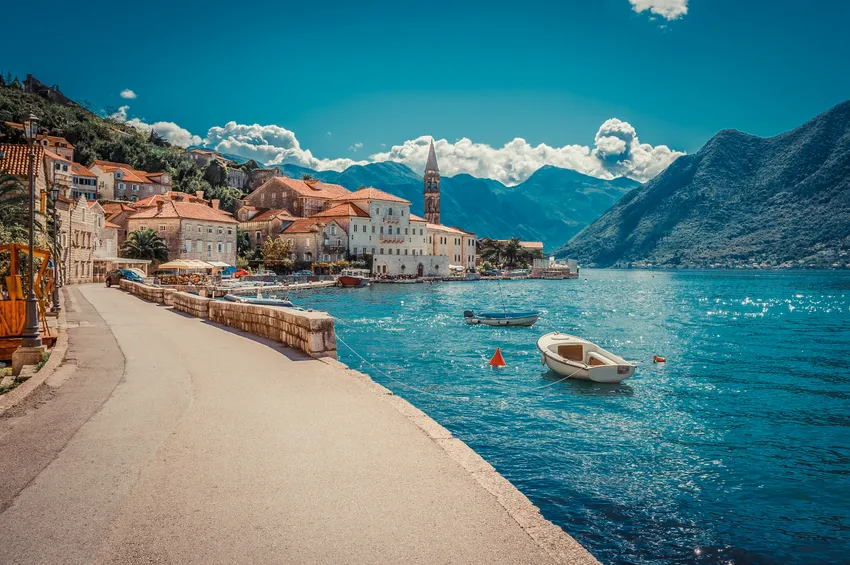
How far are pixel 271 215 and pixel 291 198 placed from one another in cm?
775

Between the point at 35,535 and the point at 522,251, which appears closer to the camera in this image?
the point at 35,535

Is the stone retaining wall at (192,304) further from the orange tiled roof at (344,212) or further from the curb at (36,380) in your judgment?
the orange tiled roof at (344,212)

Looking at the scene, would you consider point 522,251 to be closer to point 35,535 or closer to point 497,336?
point 497,336

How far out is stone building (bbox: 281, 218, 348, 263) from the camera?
89250 millimetres

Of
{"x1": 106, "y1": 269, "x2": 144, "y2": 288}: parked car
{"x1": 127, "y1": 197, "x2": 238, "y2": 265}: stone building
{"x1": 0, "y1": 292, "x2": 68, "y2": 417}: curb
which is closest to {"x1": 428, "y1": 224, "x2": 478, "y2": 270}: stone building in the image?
{"x1": 127, "y1": 197, "x2": 238, "y2": 265}: stone building

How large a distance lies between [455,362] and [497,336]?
9.80 metres

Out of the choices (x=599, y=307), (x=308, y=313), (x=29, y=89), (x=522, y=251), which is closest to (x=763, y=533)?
(x=308, y=313)

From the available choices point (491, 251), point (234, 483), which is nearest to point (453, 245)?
point (491, 251)

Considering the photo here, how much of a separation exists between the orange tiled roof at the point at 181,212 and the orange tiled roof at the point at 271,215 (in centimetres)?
1289

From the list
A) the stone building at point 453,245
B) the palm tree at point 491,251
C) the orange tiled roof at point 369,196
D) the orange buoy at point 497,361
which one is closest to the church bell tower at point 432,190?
the stone building at point 453,245

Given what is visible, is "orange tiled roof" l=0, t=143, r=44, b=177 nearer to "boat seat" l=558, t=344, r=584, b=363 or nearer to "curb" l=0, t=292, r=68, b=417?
"curb" l=0, t=292, r=68, b=417

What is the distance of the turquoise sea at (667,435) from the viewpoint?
27.5ft

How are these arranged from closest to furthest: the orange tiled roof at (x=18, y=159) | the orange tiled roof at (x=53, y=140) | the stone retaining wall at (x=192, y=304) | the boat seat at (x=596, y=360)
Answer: the boat seat at (x=596, y=360) < the stone retaining wall at (x=192, y=304) < the orange tiled roof at (x=18, y=159) < the orange tiled roof at (x=53, y=140)

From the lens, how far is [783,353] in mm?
27922
